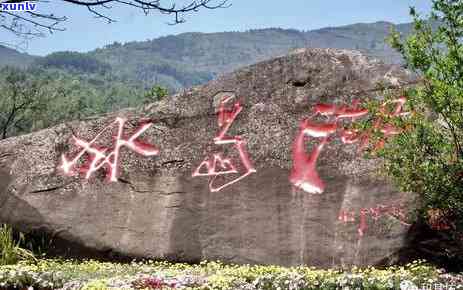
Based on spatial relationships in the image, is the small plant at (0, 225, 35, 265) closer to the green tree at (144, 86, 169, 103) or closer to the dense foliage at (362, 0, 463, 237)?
the dense foliage at (362, 0, 463, 237)

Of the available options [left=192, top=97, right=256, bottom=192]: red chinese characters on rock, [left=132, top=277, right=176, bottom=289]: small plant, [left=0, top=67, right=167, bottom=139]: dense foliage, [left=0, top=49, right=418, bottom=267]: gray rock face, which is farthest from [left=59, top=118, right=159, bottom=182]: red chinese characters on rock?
[left=0, top=67, right=167, bottom=139]: dense foliage

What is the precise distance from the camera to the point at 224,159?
43.4 ft

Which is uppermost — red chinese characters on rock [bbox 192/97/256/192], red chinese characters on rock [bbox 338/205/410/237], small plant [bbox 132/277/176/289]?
red chinese characters on rock [bbox 192/97/256/192]

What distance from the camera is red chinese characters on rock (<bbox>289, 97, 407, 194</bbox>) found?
12.5 meters

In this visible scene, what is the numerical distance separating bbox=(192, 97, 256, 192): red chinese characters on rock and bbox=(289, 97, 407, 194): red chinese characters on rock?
3.00 feet

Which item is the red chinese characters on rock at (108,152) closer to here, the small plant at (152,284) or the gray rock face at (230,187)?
the gray rock face at (230,187)

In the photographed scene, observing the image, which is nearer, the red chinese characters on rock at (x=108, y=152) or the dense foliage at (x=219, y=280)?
the dense foliage at (x=219, y=280)

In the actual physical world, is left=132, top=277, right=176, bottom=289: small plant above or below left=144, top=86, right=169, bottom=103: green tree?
below

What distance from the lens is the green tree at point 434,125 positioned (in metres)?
8.84

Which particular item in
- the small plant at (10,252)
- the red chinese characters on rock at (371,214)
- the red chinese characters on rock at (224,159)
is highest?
the red chinese characters on rock at (224,159)

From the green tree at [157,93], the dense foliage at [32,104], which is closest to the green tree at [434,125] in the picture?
the dense foliage at [32,104]

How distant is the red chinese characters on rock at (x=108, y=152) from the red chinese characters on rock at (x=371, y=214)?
4143mm

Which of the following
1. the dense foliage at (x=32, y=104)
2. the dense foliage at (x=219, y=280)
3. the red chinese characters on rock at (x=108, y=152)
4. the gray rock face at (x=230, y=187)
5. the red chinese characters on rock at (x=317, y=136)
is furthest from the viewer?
the dense foliage at (x=32, y=104)

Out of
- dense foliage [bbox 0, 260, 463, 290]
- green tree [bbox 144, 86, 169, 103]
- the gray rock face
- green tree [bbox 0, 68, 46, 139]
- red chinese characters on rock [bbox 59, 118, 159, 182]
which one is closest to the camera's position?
dense foliage [bbox 0, 260, 463, 290]
